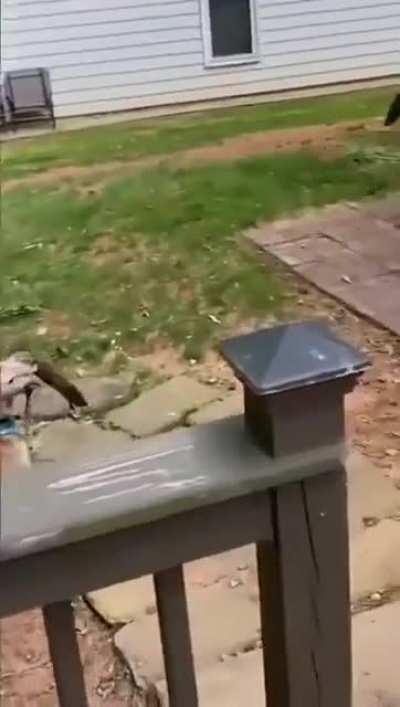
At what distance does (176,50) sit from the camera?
146 cm

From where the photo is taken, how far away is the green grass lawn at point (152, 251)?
178cm

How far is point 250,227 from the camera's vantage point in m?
2.19

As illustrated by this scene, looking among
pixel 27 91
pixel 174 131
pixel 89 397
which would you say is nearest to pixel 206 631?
pixel 89 397

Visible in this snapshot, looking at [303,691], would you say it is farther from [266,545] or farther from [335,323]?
[335,323]

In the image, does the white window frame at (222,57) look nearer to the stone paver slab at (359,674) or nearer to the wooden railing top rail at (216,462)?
the stone paver slab at (359,674)

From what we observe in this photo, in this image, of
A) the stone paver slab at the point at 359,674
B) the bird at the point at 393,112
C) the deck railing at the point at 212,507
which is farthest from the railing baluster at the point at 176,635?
the bird at the point at 393,112

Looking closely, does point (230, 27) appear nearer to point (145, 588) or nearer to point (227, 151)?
point (227, 151)

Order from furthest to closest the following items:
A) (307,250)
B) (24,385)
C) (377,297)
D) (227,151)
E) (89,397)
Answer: (307,250), (227,151), (377,297), (89,397), (24,385)

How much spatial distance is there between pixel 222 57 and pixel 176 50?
7cm

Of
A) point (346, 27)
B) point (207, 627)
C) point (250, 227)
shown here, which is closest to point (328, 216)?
point (250, 227)

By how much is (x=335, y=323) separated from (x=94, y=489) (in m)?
1.23

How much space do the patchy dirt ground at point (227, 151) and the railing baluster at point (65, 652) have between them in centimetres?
133

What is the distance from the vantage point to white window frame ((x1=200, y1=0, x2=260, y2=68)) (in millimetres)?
1445

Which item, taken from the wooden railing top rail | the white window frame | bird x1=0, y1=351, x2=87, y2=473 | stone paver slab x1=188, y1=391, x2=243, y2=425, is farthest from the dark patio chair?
the wooden railing top rail
